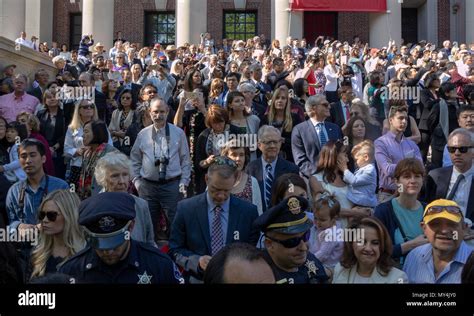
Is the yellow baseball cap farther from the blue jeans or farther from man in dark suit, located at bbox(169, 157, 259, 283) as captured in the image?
the blue jeans

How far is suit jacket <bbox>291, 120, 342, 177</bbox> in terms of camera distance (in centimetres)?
1007

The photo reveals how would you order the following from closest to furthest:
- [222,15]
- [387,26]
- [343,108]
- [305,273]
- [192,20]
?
[305,273] → [343,108] → [192,20] → [387,26] → [222,15]

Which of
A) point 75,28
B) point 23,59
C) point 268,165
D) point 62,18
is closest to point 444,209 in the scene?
point 268,165

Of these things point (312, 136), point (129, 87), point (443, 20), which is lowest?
point (312, 136)

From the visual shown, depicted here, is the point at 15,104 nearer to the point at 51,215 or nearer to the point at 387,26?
the point at 51,215

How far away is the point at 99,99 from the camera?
45.3ft

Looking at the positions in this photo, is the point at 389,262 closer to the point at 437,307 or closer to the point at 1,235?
the point at 437,307

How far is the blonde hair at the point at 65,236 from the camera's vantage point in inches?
238

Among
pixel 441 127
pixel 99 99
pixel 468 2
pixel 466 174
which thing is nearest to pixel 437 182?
pixel 466 174

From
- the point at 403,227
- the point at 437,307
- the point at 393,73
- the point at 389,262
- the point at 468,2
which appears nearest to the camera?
the point at 437,307

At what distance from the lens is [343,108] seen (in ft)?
42.2

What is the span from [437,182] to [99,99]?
24.1 feet

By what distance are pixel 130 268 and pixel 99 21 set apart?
1142 inches

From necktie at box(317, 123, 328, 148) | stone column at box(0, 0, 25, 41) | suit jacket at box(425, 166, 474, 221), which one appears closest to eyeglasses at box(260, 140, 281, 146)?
necktie at box(317, 123, 328, 148)
